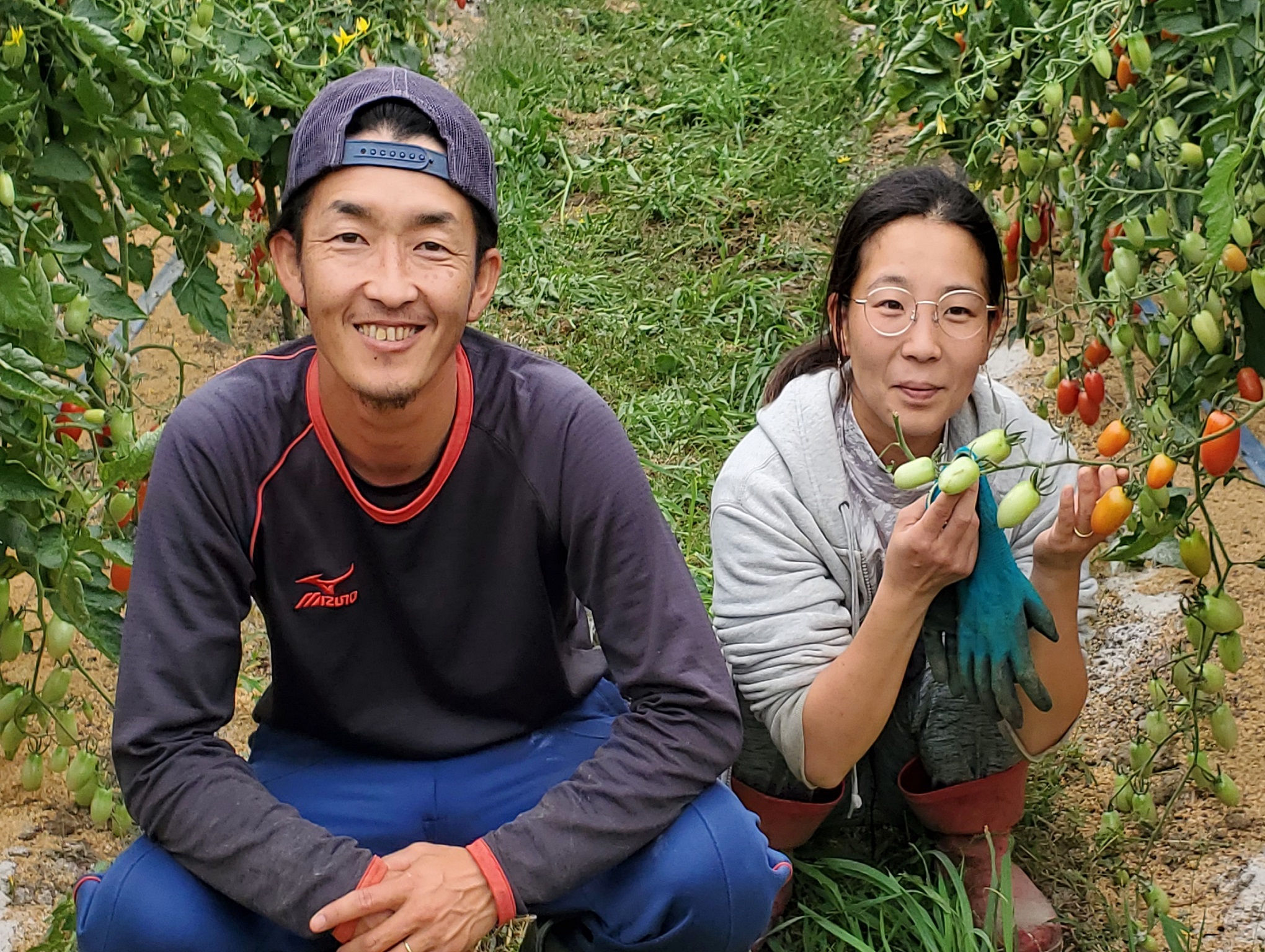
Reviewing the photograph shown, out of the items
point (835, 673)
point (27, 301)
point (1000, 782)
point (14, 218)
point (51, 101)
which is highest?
point (51, 101)

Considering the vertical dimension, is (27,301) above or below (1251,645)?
above

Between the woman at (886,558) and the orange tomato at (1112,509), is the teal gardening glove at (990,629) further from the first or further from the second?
the orange tomato at (1112,509)

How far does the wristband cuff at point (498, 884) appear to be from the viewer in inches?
58.1

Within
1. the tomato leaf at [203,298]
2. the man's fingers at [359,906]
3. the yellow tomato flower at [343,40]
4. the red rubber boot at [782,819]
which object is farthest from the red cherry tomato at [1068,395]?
the yellow tomato flower at [343,40]

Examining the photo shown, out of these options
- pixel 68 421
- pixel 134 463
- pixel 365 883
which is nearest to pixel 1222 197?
pixel 365 883

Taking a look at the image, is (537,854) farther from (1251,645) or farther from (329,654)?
(1251,645)

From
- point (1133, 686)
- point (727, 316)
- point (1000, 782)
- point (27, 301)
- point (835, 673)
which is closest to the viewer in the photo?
point (27, 301)

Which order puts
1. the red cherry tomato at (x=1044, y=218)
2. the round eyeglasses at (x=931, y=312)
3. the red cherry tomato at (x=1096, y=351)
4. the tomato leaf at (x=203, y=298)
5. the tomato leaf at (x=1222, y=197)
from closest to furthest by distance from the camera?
the tomato leaf at (x=1222, y=197)
the round eyeglasses at (x=931, y=312)
the red cherry tomato at (x=1096, y=351)
the tomato leaf at (x=203, y=298)
the red cherry tomato at (x=1044, y=218)

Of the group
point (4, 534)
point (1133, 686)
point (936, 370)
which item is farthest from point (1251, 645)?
point (4, 534)

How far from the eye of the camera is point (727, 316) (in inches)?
133

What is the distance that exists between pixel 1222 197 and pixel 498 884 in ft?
3.04

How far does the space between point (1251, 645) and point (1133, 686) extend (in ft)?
0.65

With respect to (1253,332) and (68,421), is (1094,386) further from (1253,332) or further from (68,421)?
(68,421)

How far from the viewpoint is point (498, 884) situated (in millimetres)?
1476
